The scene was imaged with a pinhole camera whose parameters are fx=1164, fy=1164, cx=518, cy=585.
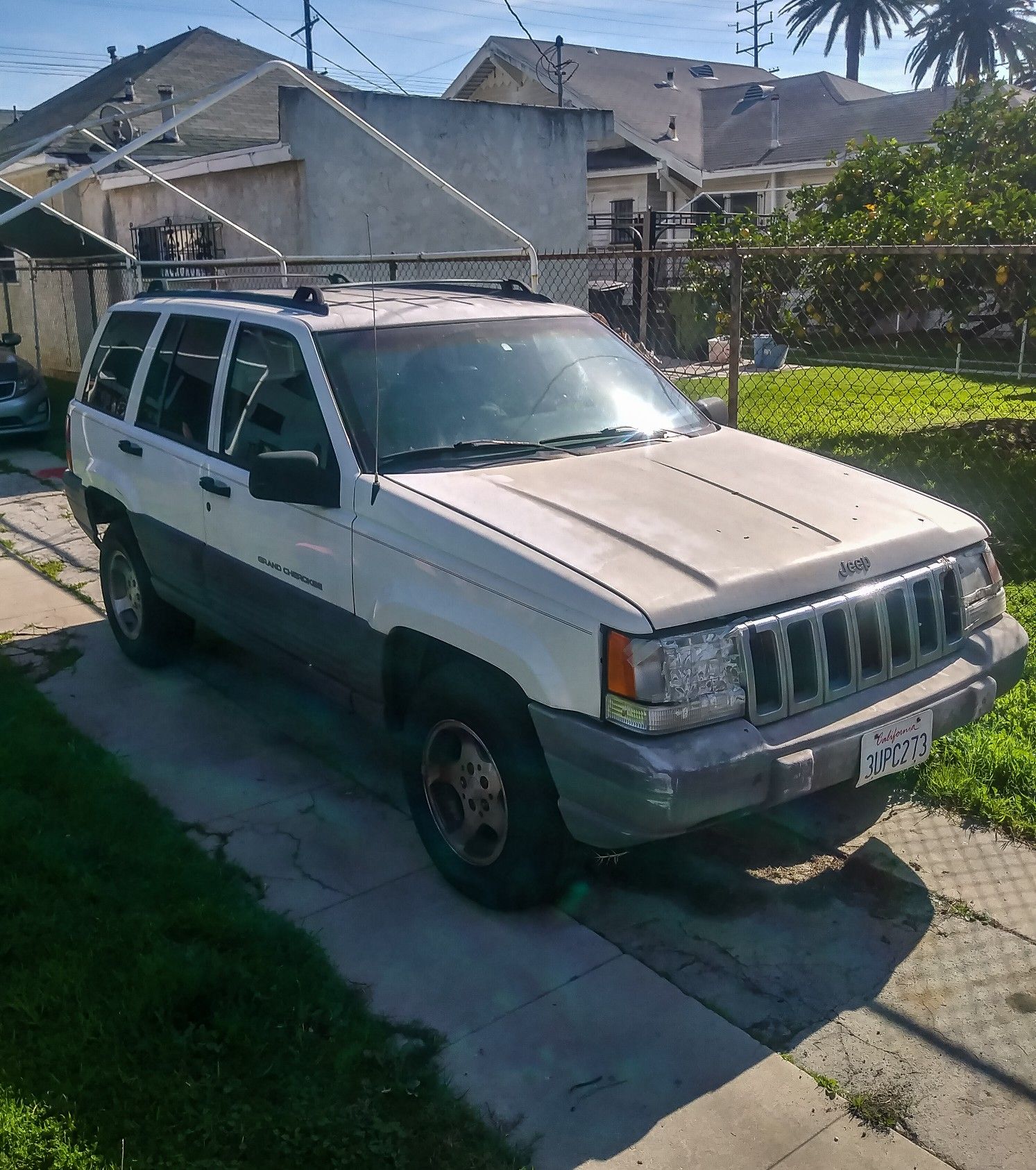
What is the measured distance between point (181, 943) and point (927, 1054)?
226 cm

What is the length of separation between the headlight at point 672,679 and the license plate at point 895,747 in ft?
1.71

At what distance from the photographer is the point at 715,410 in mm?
5441

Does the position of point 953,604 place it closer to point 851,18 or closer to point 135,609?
point 135,609

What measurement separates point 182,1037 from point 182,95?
1849cm

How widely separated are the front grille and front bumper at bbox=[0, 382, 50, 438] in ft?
37.0

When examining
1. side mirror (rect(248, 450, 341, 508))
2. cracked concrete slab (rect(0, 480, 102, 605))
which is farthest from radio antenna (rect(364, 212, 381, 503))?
cracked concrete slab (rect(0, 480, 102, 605))

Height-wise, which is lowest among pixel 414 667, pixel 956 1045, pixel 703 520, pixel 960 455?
pixel 956 1045

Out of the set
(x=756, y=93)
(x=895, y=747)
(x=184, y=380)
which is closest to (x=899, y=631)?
(x=895, y=747)

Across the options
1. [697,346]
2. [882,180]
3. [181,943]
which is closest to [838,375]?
[697,346]

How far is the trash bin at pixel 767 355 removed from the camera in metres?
16.4

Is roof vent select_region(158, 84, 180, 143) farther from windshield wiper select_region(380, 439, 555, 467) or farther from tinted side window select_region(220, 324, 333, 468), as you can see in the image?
windshield wiper select_region(380, 439, 555, 467)

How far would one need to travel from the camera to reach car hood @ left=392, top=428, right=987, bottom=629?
3406mm

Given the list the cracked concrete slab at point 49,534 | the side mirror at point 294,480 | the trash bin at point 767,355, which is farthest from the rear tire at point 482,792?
the trash bin at point 767,355

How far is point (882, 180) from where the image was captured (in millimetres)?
10758
